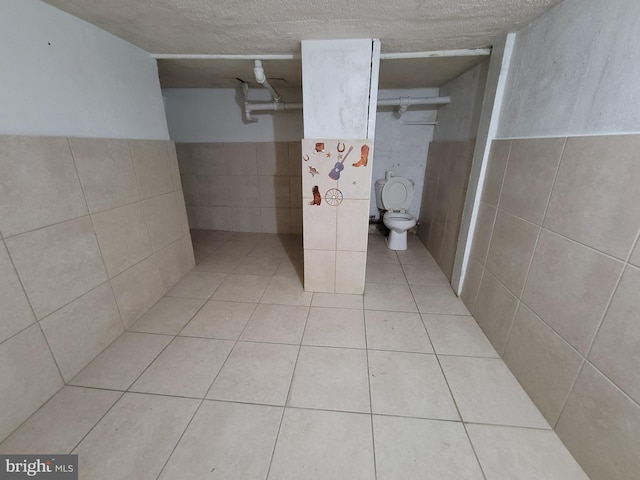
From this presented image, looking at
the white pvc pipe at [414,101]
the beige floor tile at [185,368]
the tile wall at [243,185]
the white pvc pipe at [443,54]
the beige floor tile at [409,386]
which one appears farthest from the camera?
the tile wall at [243,185]

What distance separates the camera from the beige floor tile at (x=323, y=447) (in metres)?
0.94

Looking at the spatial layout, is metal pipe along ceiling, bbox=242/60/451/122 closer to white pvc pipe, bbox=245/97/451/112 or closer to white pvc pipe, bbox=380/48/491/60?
white pvc pipe, bbox=245/97/451/112

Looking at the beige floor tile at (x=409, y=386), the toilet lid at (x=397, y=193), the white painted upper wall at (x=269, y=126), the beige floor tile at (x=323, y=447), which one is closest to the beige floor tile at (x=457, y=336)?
the beige floor tile at (x=409, y=386)

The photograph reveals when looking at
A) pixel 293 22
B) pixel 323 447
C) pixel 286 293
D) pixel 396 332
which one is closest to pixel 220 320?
pixel 286 293

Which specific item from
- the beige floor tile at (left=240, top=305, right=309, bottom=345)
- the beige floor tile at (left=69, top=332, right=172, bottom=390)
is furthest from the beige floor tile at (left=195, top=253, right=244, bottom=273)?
the beige floor tile at (left=69, top=332, right=172, bottom=390)

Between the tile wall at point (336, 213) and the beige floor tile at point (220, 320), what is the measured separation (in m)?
0.54

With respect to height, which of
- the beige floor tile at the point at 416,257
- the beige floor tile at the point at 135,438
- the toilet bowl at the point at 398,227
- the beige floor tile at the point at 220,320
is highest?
the toilet bowl at the point at 398,227

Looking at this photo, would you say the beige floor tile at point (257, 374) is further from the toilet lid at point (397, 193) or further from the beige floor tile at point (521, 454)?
the toilet lid at point (397, 193)

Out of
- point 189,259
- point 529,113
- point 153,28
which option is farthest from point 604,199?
point 189,259

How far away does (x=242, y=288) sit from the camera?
2131 millimetres

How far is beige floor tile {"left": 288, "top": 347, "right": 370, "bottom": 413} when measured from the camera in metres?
1.19

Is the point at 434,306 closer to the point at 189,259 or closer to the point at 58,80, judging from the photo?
the point at 189,259

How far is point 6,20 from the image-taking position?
3.38 feet

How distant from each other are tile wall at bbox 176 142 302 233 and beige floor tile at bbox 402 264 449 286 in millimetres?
1532
